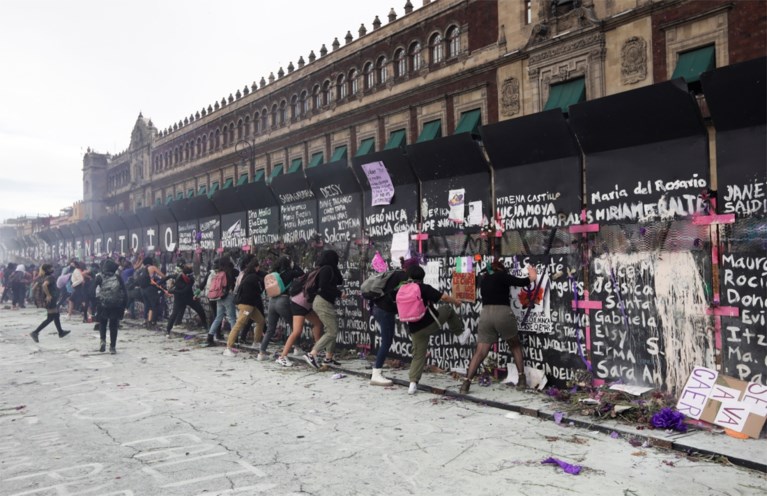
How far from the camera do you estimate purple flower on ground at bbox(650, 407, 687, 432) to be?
518 cm

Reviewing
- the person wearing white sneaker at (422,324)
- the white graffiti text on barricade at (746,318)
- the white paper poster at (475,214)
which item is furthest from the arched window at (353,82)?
the white graffiti text on barricade at (746,318)

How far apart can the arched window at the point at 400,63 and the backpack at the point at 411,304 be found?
2969cm

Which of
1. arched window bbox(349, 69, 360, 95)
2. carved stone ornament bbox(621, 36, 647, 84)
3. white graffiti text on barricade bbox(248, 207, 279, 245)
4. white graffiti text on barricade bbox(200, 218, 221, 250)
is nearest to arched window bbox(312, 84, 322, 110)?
arched window bbox(349, 69, 360, 95)

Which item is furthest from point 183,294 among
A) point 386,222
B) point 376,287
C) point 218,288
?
point 376,287

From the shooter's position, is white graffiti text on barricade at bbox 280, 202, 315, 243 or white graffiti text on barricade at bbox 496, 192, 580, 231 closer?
white graffiti text on barricade at bbox 496, 192, 580, 231

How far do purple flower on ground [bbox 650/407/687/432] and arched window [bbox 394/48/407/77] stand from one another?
105ft

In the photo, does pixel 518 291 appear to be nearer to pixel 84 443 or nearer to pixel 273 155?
pixel 84 443

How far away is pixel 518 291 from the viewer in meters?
7.26

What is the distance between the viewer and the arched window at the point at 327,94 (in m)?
40.7

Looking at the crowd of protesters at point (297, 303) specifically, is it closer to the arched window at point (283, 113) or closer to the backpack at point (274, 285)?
the backpack at point (274, 285)

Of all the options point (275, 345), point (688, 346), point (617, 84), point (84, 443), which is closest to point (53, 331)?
point (275, 345)

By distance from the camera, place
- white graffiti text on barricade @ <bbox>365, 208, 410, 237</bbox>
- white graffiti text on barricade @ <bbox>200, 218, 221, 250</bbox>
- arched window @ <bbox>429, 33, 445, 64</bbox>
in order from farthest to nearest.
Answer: arched window @ <bbox>429, 33, 445, 64</bbox>, white graffiti text on barricade @ <bbox>200, 218, 221, 250</bbox>, white graffiti text on barricade @ <bbox>365, 208, 410, 237</bbox>

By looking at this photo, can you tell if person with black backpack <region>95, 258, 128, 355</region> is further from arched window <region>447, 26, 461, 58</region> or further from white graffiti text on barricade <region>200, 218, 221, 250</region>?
arched window <region>447, 26, 461, 58</region>

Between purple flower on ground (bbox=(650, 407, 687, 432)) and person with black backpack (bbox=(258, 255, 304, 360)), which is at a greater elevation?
person with black backpack (bbox=(258, 255, 304, 360))
